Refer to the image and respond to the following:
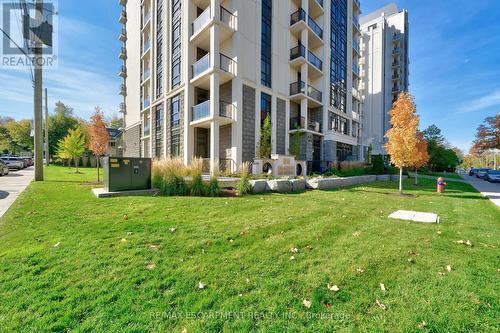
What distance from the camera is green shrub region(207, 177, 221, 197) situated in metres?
9.48

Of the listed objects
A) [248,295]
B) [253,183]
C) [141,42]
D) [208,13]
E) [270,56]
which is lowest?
[248,295]

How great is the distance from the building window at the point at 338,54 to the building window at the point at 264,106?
11175 millimetres

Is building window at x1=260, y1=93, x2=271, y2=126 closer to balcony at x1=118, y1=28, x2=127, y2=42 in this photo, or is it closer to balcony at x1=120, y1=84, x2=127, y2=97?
balcony at x1=120, y1=84, x2=127, y2=97

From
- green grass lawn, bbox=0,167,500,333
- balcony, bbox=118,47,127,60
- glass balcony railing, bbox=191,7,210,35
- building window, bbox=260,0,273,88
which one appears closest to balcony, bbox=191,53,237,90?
glass balcony railing, bbox=191,7,210,35

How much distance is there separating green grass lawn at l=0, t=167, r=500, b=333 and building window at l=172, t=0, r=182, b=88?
16.9 meters

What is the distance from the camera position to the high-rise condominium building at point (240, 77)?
1712cm

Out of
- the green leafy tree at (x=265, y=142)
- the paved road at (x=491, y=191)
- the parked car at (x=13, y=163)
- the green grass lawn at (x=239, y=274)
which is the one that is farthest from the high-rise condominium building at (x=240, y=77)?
the paved road at (x=491, y=191)

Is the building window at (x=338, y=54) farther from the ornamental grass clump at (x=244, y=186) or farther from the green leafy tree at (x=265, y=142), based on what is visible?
the ornamental grass clump at (x=244, y=186)

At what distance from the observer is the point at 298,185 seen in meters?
12.4

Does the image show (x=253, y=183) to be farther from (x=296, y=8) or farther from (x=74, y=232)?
(x=296, y=8)

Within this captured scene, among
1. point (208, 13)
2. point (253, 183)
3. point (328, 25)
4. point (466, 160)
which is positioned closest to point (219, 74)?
point (208, 13)

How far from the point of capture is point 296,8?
A: 2341 centimetres

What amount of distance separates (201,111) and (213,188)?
31.8ft

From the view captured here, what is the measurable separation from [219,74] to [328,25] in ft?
57.7
